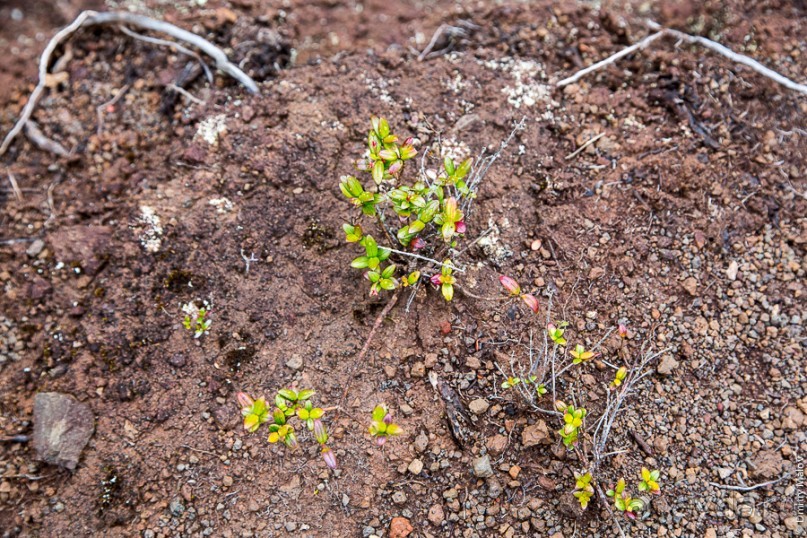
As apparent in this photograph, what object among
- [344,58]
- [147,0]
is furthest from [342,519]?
[147,0]

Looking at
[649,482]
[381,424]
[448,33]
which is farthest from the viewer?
[448,33]

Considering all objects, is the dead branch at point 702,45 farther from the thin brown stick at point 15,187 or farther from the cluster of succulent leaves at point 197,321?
the thin brown stick at point 15,187

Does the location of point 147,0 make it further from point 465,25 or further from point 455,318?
point 455,318

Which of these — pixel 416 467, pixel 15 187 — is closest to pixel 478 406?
pixel 416 467

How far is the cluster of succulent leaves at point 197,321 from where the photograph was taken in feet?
7.38

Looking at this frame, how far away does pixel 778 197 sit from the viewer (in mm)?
2436

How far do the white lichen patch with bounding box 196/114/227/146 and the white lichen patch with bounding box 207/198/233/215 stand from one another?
0.28m

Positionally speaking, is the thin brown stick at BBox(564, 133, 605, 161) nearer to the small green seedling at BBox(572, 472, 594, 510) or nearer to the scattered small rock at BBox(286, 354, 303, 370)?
the small green seedling at BBox(572, 472, 594, 510)

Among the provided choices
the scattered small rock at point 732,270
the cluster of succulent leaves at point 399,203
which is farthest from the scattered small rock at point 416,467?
the scattered small rock at point 732,270

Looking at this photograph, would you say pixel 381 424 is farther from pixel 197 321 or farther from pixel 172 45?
pixel 172 45

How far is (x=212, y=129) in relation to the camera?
254 centimetres

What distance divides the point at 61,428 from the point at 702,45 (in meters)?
3.18

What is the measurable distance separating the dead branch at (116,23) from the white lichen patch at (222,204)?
1.86 feet

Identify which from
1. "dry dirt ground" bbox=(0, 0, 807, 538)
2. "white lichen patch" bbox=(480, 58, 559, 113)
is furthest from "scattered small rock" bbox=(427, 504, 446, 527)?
"white lichen patch" bbox=(480, 58, 559, 113)
